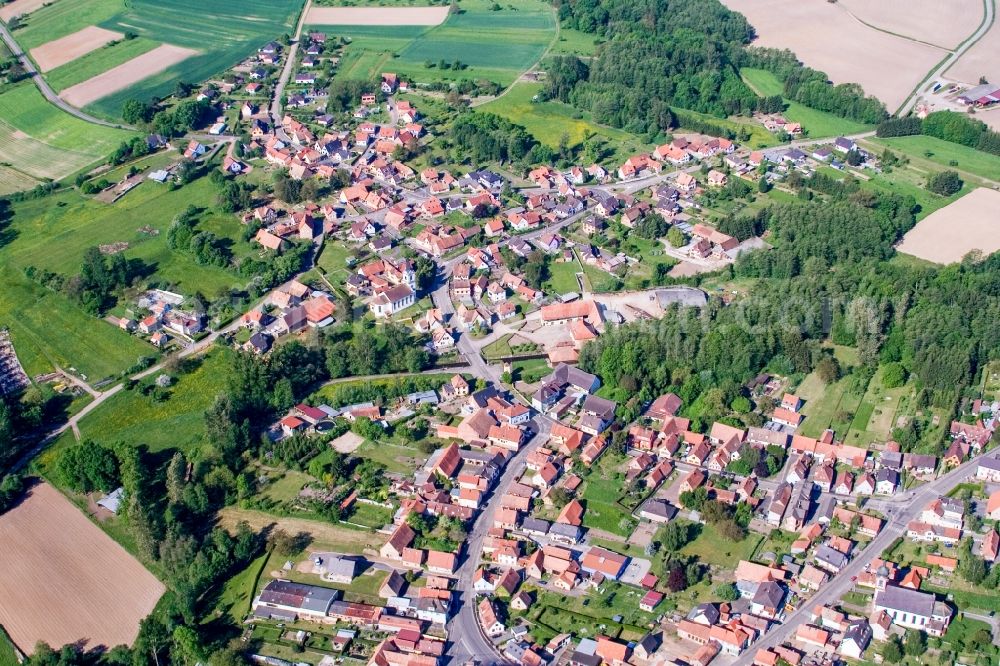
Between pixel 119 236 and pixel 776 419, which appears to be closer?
pixel 776 419

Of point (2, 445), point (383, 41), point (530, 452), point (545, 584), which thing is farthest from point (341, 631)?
point (383, 41)

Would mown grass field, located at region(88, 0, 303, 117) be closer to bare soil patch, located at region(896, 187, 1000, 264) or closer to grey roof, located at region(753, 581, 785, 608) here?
bare soil patch, located at region(896, 187, 1000, 264)

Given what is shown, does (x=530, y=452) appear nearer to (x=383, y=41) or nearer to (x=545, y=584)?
(x=545, y=584)

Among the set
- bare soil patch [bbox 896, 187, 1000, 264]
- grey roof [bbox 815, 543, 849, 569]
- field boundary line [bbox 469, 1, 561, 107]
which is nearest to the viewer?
grey roof [bbox 815, 543, 849, 569]

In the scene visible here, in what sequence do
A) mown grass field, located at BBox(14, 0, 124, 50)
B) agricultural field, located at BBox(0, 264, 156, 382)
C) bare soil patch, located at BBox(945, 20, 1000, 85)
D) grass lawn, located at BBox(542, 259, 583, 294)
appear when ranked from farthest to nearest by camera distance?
mown grass field, located at BBox(14, 0, 124, 50)
bare soil patch, located at BBox(945, 20, 1000, 85)
grass lawn, located at BBox(542, 259, 583, 294)
agricultural field, located at BBox(0, 264, 156, 382)

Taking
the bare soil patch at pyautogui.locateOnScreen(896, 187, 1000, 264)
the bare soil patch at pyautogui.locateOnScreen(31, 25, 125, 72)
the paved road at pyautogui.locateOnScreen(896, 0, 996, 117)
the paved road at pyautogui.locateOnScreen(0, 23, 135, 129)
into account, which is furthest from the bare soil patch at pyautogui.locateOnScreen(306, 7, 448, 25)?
the bare soil patch at pyautogui.locateOnScreen(896, 187, 1000, 264)

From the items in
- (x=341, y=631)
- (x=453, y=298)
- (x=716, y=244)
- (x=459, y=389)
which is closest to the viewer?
(x=341, y=631)

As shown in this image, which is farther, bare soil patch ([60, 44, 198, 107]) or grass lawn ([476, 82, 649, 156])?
bare soil patch ([60, 44, 198, 107])

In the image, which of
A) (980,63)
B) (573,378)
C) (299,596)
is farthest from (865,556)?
(980,63)
